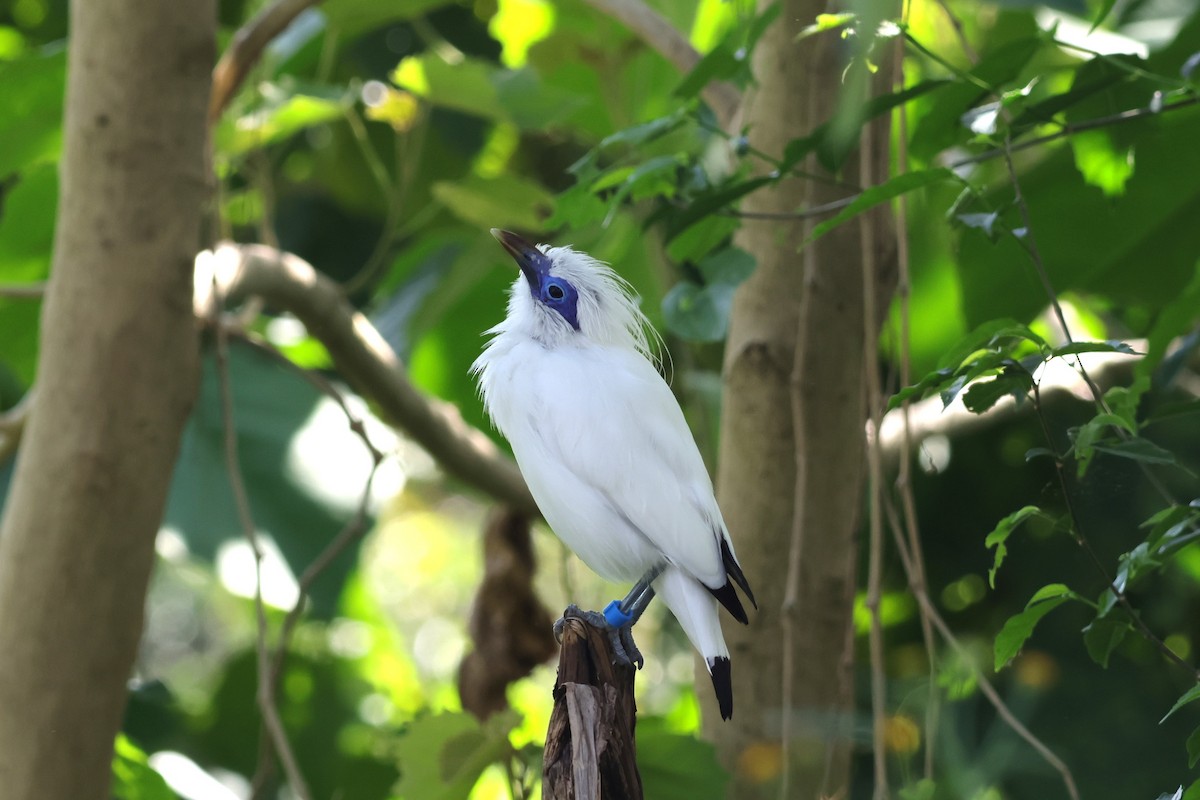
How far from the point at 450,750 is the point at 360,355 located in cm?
75

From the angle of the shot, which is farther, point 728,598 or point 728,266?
point 728,266

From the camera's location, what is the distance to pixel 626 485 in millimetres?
1213

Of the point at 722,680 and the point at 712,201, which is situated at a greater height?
the point at 712,201

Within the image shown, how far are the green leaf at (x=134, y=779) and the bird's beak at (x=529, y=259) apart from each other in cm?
91

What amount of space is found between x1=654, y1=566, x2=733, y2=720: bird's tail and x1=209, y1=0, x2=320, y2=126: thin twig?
1.09m

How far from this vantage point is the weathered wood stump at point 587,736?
994 mm

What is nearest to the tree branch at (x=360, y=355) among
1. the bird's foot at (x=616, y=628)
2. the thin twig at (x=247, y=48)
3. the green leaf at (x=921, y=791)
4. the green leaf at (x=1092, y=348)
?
the thin twig at (x=247, y=48)

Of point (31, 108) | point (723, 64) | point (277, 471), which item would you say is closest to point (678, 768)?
point (723, 64)

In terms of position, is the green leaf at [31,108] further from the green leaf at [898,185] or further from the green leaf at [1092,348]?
the green leaf at [1092,348]

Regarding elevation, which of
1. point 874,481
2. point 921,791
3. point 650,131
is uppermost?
point 650,131

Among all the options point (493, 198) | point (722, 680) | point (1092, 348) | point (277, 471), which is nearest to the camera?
point (1092, 348)

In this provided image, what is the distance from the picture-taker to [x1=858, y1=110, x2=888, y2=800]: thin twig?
1281 millimetres

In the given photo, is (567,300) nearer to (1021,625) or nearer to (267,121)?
(1021,625)

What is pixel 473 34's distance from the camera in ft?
9.49
